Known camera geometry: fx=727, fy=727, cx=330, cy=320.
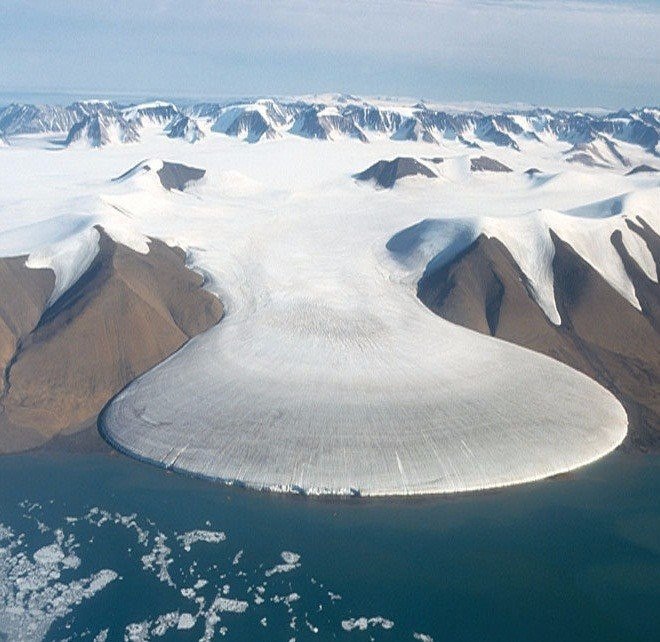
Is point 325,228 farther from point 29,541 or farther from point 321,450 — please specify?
point 29,541

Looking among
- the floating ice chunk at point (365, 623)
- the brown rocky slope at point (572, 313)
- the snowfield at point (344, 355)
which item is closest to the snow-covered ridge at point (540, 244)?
the snowfield at point (344, 355)

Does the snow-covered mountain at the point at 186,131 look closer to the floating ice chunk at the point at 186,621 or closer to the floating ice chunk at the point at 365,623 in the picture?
the floating ice chunk at the point at 186,621

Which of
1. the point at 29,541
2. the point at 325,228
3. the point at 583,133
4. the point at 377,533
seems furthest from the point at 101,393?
the point at 583,133

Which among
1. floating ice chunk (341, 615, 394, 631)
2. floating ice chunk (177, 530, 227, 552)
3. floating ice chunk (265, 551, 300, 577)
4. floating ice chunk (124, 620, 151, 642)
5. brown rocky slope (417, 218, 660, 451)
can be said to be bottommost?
floating ice chunk (177, 530, 227, 552)

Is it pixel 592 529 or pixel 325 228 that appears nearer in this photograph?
pixel 592 529

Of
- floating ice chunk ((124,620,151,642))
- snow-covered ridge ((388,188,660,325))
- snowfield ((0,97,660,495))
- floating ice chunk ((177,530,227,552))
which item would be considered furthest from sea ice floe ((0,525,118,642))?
snow-covered ridge ((388,188,660,325))

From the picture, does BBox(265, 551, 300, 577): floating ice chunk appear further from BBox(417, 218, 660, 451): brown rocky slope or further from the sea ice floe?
BBox(417, 218, 660, 451): brown rocky slope

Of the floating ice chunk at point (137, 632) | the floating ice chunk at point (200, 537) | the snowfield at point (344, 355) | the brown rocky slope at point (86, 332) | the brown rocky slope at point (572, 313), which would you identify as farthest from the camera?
the brown rocky slope at point (572, 313)
